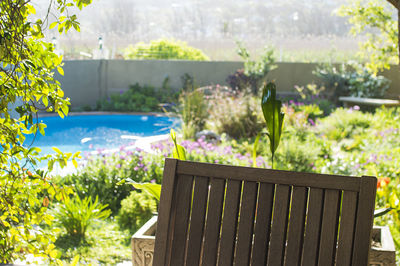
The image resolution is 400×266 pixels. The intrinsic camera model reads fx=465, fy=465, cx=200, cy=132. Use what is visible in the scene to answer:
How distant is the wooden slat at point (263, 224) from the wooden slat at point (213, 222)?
11 cm

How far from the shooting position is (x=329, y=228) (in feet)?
4.28

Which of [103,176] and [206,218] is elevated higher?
[206,218]

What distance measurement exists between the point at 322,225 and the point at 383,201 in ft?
7.53

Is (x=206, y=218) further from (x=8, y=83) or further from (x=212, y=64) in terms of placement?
(x=212, y=64)

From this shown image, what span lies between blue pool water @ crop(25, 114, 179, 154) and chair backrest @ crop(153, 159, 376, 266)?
21.1ft

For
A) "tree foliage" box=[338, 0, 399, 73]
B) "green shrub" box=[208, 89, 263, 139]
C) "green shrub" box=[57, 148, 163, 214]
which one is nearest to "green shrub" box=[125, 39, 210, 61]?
"green shrub" box=[208, 89, 263, 139]

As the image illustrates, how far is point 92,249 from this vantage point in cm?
315

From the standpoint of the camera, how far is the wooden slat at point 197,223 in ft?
4.53

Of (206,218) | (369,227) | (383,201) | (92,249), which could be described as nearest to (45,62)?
(206,218)

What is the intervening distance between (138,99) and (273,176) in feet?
33.9

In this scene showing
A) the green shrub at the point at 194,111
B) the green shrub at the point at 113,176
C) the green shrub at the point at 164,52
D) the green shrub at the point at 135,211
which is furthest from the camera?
the green shrub at the point at 164,52

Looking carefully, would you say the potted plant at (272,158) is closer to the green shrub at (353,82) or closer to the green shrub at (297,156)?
the green shrub at (297,156)

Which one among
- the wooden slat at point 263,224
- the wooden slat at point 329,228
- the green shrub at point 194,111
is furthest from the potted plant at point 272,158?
the green shrub at point 194,111

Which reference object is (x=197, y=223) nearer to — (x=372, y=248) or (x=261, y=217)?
(x=261, y=217)
